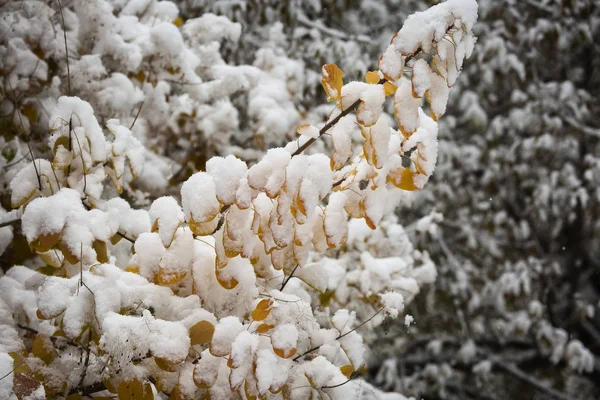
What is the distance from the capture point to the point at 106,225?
3.29 feet

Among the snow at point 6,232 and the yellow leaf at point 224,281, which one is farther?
the snow at point 6,232

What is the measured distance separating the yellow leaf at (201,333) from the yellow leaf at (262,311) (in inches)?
3.3

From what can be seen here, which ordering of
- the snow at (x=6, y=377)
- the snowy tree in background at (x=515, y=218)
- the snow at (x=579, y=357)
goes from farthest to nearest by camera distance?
1. the snowy tree in background at (x=515, y=218)
2. the snow at (x=579, y=357)
3. the snow at (x=6, y=377)

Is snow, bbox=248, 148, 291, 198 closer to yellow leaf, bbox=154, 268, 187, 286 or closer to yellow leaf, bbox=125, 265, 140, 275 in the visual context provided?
yellow leaf, bbox=154, 268, 187, 286

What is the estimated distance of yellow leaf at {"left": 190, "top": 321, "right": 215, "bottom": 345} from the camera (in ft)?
2.78

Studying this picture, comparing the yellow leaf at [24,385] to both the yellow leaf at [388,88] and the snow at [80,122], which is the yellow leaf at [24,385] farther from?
the yellow leaf at [388,88]

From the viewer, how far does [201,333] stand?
850 mm

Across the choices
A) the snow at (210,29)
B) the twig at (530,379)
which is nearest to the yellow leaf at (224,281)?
the snow at (210,29)

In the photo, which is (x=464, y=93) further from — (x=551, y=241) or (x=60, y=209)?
(x=60, y=209)

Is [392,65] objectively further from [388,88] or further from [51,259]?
[51,259]

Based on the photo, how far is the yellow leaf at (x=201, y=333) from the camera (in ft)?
2.78

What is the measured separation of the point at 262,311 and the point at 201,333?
12 centimetres

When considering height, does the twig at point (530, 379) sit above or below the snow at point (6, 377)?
below

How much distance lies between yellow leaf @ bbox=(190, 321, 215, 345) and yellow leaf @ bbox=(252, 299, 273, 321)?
8cm
